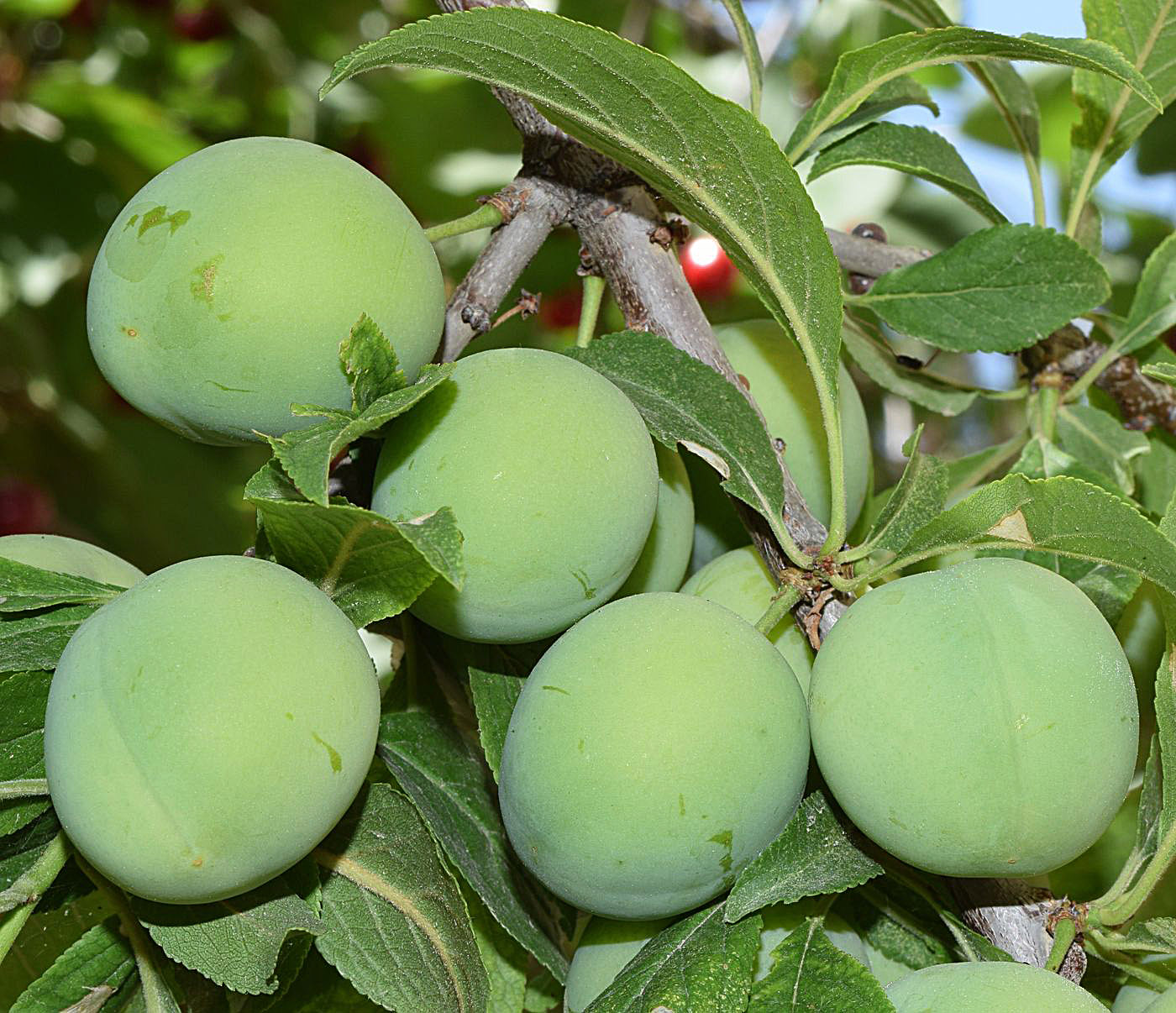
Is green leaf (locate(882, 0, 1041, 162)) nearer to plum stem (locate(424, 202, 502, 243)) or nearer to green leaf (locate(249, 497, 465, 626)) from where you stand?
plum stem (locate(424, 202, 502, 243))

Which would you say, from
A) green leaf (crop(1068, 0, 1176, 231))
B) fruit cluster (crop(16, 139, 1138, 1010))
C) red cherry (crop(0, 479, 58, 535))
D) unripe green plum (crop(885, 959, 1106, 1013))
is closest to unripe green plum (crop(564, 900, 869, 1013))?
fruit cluster (crop(16, 139, 1138, 1010))

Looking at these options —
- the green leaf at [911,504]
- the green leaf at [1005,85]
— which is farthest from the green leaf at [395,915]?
the green leaf at [1005,85]

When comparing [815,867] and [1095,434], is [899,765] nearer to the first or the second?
[815,867]

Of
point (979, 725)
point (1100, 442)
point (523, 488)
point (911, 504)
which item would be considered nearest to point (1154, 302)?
point (1100, 442)

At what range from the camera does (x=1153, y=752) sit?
1.12 meters

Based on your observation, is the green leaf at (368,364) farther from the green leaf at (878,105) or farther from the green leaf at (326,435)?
the green leaf at (878,105)

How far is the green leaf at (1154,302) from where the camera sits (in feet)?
4.97

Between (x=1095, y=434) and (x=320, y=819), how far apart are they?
113cm

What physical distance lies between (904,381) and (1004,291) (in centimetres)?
23

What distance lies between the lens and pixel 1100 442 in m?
1.55

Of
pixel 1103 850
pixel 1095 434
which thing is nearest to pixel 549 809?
pixel 1103 850

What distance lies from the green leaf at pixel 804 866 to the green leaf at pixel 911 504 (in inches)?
9.9

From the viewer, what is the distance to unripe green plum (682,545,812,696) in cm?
112

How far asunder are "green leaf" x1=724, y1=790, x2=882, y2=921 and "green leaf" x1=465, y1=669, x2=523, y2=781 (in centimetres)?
24
